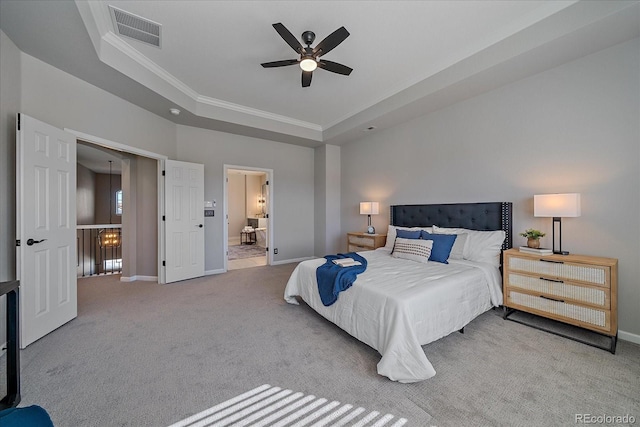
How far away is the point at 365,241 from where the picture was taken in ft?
15.7

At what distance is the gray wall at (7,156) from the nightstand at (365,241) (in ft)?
14.4

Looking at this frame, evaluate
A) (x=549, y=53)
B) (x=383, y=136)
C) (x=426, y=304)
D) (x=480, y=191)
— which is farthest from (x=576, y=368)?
(x=383, y=136)

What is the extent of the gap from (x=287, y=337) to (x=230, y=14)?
10.1 ft

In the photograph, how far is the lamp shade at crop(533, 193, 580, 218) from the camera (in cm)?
243

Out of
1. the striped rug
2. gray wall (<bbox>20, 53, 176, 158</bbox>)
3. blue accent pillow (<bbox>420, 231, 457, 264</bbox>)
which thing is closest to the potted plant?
blue accent pillow (<bbox>420, 231, 457, 264</bbox>)

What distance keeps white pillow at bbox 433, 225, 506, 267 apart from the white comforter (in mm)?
158

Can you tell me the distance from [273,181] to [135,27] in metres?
3.43

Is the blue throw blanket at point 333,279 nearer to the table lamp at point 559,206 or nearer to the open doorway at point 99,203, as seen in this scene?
the table lamp at point 559,206

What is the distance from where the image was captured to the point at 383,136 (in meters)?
4.87

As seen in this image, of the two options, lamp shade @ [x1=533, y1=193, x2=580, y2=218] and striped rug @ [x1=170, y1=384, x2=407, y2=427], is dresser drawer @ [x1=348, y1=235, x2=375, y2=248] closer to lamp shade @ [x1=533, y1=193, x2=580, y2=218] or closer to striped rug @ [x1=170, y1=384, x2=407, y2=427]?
lamp shade @ [x1=533, y1=193, x2=580, y2=218]

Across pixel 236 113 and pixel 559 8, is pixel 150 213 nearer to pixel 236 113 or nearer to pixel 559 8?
pixel 236 113

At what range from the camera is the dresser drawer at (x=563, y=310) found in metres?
2.20

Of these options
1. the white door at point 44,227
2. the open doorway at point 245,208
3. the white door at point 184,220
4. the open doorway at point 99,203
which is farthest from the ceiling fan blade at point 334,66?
the open doorway at point 245,208

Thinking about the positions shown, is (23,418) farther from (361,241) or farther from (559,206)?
(361,241)
